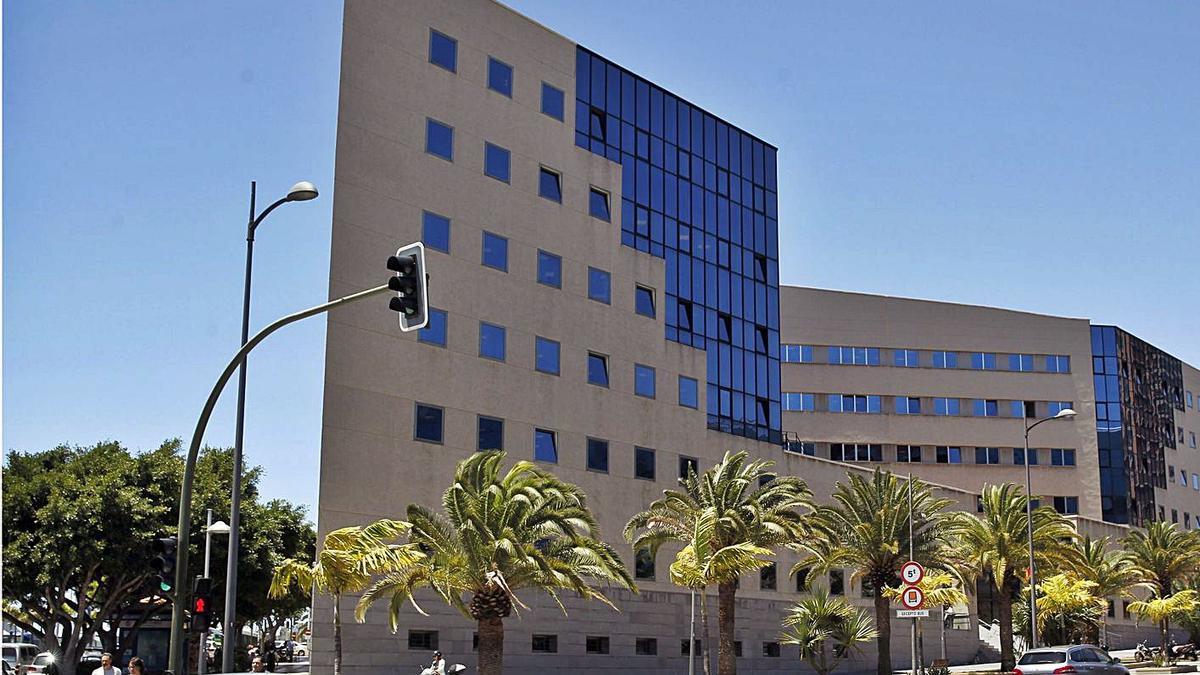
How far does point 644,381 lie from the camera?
5231 cm

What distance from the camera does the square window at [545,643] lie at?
45.0m

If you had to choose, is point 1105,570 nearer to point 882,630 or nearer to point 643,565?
point 882,630

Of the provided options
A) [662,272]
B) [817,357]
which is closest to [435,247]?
[662,272]

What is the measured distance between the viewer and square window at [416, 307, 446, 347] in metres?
43.6

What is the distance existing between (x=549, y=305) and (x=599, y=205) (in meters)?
5.80

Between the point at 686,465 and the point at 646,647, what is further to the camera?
the point at 686,465

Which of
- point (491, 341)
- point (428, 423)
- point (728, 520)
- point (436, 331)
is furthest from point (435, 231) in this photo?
point (728, 520)

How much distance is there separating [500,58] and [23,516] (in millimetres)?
23895

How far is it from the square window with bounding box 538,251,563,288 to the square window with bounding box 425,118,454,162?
557 centimetres

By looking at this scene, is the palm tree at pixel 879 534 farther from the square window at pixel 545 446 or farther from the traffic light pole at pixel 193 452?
the traffic light pole at pixel 193 452

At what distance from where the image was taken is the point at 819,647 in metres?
52.0

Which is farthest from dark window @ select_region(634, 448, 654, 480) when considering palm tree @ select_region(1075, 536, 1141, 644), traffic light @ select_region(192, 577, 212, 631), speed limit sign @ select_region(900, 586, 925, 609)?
traffic light @ select_region(192, 577, 212, 631)

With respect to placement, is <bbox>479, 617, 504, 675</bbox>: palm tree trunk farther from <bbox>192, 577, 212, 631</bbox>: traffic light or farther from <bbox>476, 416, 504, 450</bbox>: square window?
<bbox>192, 577, 212, 631</bbox>: traffic light

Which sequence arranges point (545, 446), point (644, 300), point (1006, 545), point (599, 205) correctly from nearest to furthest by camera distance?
point (545, 446) < point (599, 205) < point (644, 300) < point (1006, 545)
